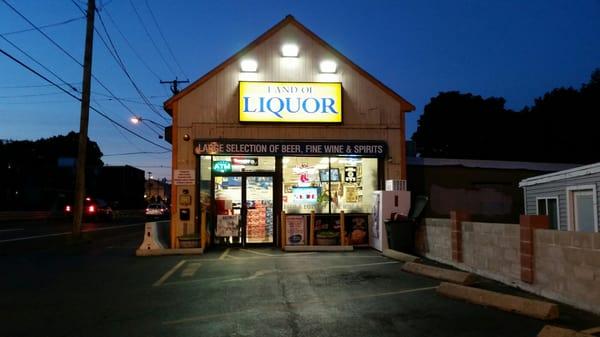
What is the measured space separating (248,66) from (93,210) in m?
25.1

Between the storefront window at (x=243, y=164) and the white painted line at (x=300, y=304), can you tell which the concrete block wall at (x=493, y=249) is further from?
the storefront window at (x=243, y=164)

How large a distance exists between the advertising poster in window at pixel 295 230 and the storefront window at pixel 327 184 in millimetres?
883

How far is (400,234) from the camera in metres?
14.6

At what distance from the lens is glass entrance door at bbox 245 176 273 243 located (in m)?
16.6

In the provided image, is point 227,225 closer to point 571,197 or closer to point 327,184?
point 327,184

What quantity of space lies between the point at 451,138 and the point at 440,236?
40.6 metres

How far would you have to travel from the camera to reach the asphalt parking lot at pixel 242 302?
22.7 ft

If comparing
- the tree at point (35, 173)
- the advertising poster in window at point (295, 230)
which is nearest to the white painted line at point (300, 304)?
the advertising poster in window at point (295, 230)

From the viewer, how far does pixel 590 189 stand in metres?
14.4

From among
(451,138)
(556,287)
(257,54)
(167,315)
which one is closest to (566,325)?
(556,287)

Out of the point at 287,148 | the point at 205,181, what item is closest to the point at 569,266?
the point at 287,148

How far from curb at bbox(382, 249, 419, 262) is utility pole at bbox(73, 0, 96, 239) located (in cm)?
1134

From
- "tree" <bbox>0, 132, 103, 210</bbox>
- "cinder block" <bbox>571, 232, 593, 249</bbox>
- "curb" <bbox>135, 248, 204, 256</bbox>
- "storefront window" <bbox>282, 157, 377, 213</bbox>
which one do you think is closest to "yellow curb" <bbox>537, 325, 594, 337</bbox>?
"cinder block" <bbox>571, 232, 593, 249</bbox>

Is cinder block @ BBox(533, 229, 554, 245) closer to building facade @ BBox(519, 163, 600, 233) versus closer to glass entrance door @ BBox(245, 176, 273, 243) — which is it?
building facade @ BBox(519, 163, 600, 233)
